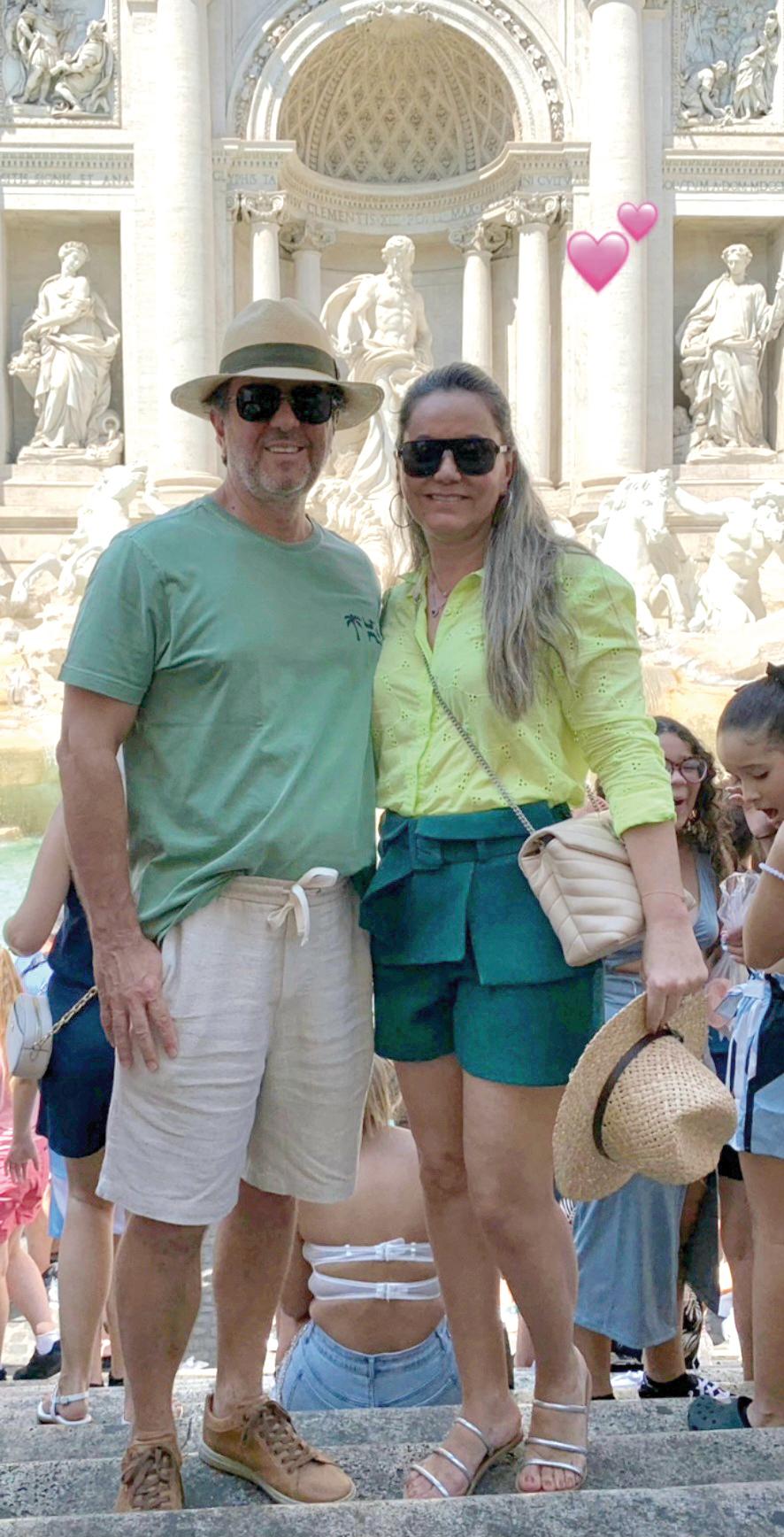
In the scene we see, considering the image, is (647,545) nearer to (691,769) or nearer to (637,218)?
(637,218)

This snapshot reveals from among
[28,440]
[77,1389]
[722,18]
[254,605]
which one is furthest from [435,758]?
[722,18]

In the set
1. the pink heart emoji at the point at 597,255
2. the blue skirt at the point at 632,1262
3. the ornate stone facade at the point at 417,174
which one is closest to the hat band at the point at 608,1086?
the blue skirt at the point at 632,1262

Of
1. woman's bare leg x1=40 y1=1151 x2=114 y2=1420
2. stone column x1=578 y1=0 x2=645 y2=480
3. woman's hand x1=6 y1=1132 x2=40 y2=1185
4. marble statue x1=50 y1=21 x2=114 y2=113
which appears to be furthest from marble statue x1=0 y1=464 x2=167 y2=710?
woman's bare leg x1=40 y1=1151 x2=114 y2=1420

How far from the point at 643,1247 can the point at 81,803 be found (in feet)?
5.98

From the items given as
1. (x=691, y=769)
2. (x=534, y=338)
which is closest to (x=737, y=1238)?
(x=691, y=769)

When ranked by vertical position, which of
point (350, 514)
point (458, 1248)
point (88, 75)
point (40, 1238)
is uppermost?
point (88, 75)

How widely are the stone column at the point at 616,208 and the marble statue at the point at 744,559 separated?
234 cm

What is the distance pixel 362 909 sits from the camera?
2711 mm

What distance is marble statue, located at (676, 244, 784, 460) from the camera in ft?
52.2

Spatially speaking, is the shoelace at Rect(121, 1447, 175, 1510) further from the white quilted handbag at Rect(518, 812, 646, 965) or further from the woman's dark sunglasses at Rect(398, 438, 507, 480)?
the woman's dark sunglasses at Rect(398, 438, 507, 480)

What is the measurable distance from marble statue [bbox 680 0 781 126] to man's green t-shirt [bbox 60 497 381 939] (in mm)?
14925

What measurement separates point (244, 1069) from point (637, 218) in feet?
47.1

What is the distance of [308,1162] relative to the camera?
270 centimetres

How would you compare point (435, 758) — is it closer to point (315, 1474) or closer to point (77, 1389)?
point (315, 1474)
